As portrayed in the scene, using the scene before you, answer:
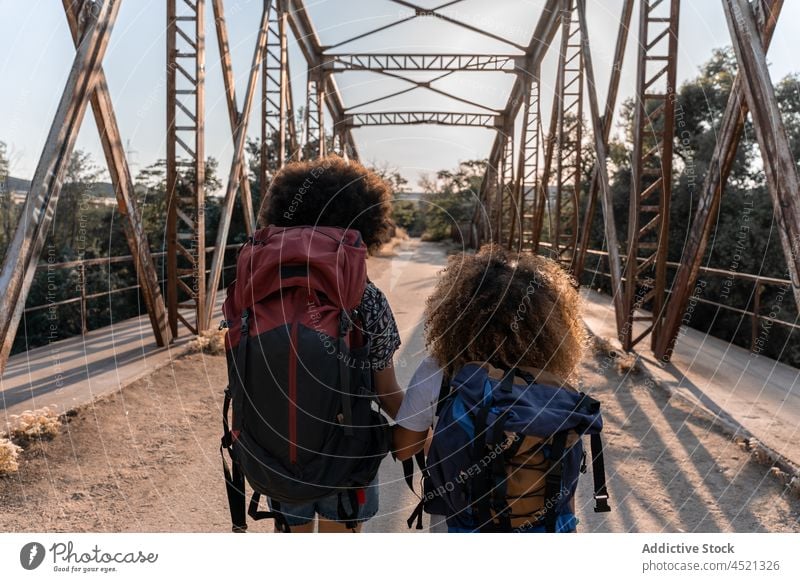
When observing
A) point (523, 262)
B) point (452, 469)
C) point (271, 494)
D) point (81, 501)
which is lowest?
point (81, 501)

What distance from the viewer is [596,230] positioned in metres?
17.3

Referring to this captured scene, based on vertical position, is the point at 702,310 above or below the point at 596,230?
below

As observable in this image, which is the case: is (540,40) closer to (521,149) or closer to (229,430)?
(521,149)

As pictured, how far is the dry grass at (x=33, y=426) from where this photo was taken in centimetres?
407

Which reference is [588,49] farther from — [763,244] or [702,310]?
[702,310]

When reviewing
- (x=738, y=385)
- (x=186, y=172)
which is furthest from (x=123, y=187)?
(x=738, y=385)

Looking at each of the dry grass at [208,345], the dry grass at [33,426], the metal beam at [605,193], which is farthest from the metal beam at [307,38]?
the dry grass at [33,426]

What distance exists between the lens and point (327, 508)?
196 centimetres

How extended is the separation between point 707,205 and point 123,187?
5.53 meters

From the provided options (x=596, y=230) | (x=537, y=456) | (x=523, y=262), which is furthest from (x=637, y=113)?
(x=596, y=230)

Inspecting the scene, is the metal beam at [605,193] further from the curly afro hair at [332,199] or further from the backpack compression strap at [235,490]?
the backpack compression strap at [235,490]

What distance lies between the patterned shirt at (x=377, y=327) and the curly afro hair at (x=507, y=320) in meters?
0.14

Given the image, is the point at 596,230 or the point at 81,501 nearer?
the point at 81,501

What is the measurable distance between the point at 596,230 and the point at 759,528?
14822mm
